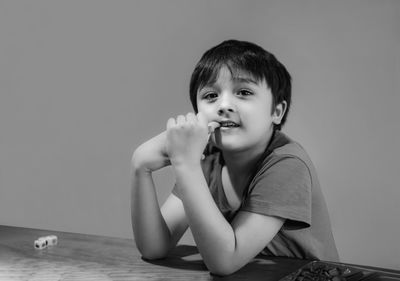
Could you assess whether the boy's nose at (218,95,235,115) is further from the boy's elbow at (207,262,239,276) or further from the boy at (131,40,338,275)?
the boy's elbow at (207,262,239,276)

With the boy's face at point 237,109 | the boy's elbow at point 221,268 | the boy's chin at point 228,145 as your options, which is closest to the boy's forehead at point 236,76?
the boy's face at point 237,109

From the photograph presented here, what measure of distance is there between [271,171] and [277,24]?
3.65ft

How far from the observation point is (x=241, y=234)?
0.80 meters

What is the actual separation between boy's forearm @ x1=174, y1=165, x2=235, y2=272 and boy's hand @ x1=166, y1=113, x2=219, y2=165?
0.02 metres

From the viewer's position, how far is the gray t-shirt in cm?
84

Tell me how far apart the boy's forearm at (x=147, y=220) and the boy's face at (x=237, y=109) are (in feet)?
0.45

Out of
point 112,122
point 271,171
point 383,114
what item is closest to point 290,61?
point 383,114

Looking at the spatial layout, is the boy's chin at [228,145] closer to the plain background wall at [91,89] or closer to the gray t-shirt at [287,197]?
the gray t-shirt at [287,197]

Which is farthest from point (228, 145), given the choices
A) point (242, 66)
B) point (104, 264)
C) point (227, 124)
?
point (104, 264)

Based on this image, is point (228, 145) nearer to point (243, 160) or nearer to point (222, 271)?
point (243, 160)

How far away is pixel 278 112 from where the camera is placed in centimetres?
104

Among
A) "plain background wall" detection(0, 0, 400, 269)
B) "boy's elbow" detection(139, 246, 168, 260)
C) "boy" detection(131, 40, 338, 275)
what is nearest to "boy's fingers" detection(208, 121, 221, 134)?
"boy" detection(131, 40, 338, 275)

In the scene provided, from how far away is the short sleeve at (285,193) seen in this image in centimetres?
83

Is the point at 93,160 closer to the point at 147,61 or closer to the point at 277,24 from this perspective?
the point at 147,61
